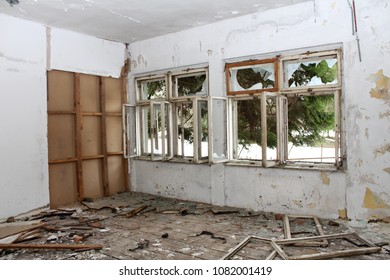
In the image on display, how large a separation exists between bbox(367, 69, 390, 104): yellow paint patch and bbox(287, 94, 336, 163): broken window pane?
57cm

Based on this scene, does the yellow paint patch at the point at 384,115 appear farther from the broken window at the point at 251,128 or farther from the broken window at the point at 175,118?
the broken window at the point at 175,118

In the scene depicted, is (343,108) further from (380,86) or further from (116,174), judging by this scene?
(116,174)

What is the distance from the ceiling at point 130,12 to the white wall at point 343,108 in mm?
268

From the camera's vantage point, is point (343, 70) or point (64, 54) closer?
point (343, 70)

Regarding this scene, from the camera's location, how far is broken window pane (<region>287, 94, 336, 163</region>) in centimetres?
439

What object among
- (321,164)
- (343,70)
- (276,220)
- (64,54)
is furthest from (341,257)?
(64,54)

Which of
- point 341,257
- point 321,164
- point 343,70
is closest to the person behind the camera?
point 341,257

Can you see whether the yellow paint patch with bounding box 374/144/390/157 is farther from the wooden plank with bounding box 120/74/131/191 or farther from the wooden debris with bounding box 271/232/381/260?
the wooden plank with bounding box 120/74/131/191

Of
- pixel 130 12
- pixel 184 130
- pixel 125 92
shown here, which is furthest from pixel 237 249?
pixel 125 92

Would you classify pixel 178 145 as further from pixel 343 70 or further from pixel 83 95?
pixel 343 70

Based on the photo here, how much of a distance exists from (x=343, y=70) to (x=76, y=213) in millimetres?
4206

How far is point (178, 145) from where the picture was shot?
5.60 meters

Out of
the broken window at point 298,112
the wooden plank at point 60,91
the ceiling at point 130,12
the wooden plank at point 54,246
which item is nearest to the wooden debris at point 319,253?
the broken window at point 298,112

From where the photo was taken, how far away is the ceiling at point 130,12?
4180 mm
